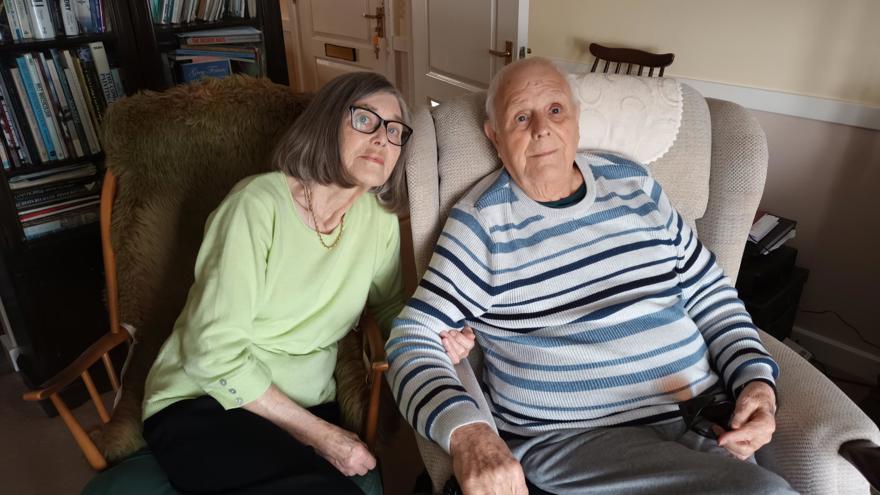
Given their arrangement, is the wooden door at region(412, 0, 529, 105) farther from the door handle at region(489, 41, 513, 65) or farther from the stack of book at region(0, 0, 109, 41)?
the stack of book at region(0, 0, 109, 41)

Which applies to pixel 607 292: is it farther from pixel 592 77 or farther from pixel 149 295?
pixel 149 295

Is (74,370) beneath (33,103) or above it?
beneath

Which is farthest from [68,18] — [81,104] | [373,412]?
[373,412]

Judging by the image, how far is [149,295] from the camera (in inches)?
60.4

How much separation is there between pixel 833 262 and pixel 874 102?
0.59 meters

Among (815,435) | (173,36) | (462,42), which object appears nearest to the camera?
(815,435)

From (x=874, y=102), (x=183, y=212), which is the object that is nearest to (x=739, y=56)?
(x=874, y=102)

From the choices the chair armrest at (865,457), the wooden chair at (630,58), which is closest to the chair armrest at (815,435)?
the chair armrest at (865,457)

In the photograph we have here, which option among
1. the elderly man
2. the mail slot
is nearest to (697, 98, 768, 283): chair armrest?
the elderly man

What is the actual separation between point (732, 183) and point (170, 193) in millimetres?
1390

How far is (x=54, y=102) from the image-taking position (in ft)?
6.74

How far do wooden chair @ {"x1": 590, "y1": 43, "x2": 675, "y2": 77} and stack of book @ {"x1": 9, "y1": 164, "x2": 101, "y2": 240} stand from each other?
2056mm

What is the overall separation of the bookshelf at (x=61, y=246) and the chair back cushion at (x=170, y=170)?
2.51ft

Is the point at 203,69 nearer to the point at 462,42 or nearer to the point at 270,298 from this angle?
the point at 462,42
